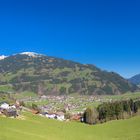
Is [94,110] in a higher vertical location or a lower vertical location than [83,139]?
higher

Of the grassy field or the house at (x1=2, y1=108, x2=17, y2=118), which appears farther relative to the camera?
the house at (x1=2, y1=108, x2=17, y2=118)

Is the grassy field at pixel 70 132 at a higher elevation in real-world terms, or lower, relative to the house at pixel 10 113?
lower

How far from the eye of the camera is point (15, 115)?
136000 millimetres

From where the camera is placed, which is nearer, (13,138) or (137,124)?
(13,138)

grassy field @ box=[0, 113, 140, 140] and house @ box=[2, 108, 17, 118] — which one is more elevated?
house @ box=[2, 108, 17, 118]

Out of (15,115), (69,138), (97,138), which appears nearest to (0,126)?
(69,138)

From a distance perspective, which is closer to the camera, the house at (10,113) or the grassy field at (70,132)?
the grassy field at (70,132)

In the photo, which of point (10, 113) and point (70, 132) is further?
point (10, 113)

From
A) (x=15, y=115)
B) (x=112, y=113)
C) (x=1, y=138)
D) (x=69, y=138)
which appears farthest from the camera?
(x=112, y=113)

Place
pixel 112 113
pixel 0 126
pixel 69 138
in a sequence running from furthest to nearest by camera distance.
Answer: pixel 112 113 → pixel 0 126 → pixel 69 138

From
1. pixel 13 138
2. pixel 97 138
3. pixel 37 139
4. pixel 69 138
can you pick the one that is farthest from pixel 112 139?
pixel 13 138

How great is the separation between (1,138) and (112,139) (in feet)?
107

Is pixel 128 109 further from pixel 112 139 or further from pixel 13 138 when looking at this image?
pixel 13 138

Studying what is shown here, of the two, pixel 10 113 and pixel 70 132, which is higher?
pixel 10 113
